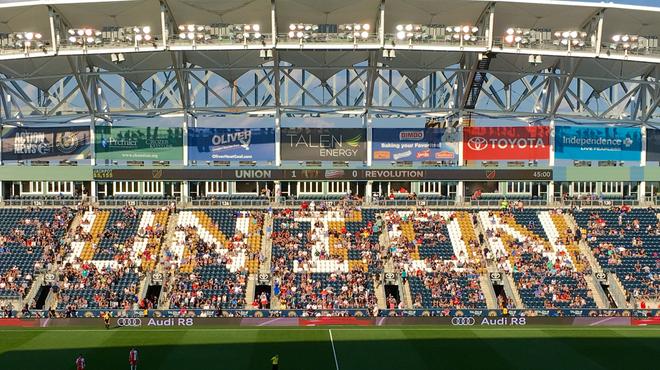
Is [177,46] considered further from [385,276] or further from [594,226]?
[594,226]

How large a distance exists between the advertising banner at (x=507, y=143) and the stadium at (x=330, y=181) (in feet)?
0.59

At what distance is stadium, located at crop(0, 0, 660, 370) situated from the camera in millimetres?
46125

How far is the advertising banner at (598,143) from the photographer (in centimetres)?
6291

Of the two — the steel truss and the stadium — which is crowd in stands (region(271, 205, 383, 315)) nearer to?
the stadium

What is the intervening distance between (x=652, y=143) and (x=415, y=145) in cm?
1975

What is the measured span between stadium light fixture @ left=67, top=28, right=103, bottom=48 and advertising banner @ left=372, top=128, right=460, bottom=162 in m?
22.8

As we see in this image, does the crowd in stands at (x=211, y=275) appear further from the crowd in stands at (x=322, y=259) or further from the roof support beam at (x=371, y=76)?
the roof support beam at (x=371, y=76)

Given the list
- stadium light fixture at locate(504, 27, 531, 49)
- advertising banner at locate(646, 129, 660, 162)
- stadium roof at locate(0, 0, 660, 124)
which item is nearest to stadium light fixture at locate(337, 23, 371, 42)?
stadium roof at locate(0, 0, 660, 124)

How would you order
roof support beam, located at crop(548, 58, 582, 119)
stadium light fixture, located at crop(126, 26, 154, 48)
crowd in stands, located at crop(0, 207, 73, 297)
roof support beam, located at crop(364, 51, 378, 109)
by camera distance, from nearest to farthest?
stadium light fixture, located at crop(126, 26, 154, 48) < crowd in stands, located at crop(0, 207, 73, 297) < roof support beam, located at crop(548, 58, 582, 119) < roof support beam, located at crop(364, 51, 378, 109)

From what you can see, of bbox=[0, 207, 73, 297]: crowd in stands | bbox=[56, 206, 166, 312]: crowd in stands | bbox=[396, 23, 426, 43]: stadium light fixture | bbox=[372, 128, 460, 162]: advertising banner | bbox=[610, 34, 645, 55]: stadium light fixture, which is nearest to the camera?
bbox=[56, 206, 166, 312]: crowd in stands

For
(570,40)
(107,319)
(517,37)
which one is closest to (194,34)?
(107,319)

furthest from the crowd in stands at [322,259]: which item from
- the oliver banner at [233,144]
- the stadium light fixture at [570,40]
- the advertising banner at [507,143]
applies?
the stadium light fixture at [570,40]

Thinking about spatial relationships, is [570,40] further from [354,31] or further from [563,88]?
[354,31]

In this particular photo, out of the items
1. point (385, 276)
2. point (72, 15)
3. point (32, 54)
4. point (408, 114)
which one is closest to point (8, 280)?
point (32, 54)
